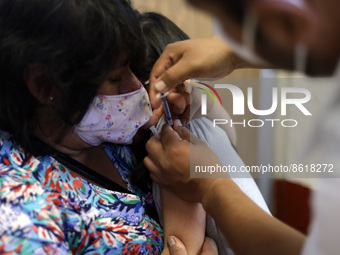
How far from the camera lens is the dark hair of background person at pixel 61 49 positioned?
1.09 m

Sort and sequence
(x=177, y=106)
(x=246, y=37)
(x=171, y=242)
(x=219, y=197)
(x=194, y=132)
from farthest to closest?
(x=194, y=132), (x=177, y=106), (x=171, y=242), (x=219, y=197), (x=246, y=37)

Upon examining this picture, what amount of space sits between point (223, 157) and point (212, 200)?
0.37m

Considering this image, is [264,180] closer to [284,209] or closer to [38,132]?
[284,209]

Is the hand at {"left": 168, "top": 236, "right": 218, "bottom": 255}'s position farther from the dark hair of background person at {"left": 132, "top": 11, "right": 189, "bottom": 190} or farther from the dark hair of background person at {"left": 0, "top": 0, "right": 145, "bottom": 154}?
the dark hair of background person at {"left": 0, "top": 0, "right": 145, "bottom": 154}

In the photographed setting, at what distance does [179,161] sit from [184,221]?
18 cm

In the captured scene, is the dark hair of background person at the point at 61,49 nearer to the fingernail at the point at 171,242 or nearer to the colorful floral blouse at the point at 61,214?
the colorful floral blouse at the point at 61,214

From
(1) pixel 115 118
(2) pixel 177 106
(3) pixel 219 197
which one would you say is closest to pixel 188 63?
(2) pixel 177 106

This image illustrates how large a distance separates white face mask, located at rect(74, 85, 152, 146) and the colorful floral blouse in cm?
13

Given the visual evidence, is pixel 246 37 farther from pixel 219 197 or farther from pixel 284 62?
pixel 219 197

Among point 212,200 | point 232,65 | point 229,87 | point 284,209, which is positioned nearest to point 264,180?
point 284,209

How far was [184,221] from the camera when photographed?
1.26 m

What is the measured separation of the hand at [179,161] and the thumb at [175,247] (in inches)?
4.9

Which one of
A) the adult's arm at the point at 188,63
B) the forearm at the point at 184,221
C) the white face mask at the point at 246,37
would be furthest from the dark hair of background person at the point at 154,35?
the white face mask at the point at 246,37

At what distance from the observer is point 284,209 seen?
2.55 m
